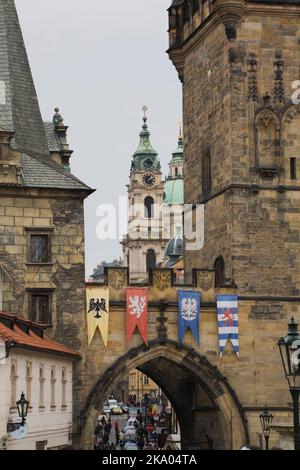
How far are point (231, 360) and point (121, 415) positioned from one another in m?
62.8

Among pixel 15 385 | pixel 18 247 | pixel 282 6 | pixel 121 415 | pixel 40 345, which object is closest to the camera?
pixel 15 385

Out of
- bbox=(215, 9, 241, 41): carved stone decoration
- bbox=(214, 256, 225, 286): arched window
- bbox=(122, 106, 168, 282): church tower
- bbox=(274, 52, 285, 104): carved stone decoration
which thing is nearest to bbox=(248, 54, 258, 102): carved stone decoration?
bbox=(274, 52, 285, 104): carved stone decoration

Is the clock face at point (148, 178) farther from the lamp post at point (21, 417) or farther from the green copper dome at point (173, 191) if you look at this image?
the lamp post at point (21, 417)

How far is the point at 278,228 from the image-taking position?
4506 centimetres

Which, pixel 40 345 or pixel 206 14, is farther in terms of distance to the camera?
pixel 206 14

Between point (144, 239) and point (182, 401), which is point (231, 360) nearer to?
point (182, 401)

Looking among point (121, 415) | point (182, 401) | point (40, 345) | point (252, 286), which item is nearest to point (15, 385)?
point (40, 345)

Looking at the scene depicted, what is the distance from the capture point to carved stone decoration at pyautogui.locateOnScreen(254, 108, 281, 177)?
45375 millimetres

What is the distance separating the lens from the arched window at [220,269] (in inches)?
1797

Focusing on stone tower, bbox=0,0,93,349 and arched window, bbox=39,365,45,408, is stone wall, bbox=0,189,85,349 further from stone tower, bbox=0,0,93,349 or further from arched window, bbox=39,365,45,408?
arched window, bbox=39,365,45,408

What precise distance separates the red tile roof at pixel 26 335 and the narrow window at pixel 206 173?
896cm

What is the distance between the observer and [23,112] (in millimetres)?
45750
